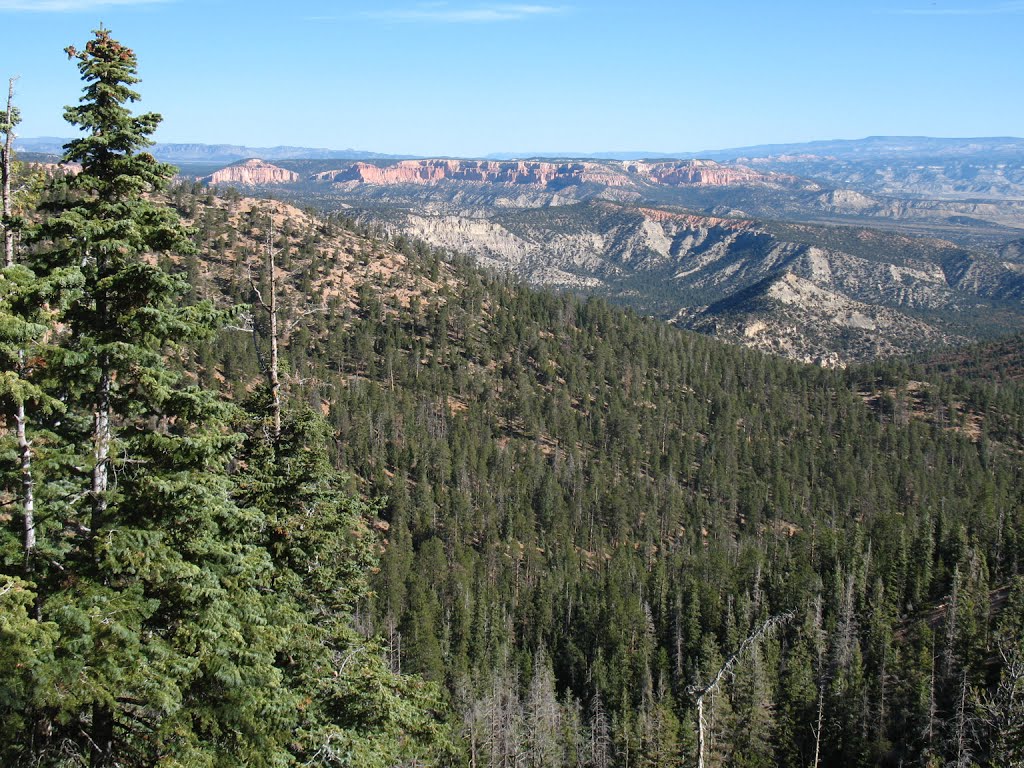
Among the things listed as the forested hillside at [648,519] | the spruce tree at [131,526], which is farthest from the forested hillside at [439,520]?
the forested hillside at [648,519]

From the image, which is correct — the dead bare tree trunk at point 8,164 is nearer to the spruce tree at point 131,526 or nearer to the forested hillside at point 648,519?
the spruce tree at point 131,526

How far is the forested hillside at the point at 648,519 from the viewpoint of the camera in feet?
187

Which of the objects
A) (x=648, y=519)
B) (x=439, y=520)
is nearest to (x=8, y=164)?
(x=439, y=520)

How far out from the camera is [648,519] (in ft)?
386

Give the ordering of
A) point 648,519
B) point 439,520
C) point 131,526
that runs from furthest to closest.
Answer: point 648,519, point 439,520, point 131,526

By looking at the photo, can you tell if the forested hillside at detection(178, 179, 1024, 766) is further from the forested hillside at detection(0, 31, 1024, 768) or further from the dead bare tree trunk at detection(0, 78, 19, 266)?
the dead bare tree trunk at detection(0, 78, 19, 266)

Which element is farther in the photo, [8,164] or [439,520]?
[439,520]

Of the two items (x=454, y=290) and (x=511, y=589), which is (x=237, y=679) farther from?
(x=454, y=290)

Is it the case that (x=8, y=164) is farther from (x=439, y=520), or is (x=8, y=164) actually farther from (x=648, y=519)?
(x=648, y=519)

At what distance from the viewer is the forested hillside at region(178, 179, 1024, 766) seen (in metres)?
57.0

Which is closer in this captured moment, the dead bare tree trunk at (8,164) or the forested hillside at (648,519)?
the dead bare tree trunk at (8,164)

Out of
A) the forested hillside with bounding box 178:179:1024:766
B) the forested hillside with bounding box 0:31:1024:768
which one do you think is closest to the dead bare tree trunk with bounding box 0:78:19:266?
the forested hillside with bounding box 0:31:1024:768

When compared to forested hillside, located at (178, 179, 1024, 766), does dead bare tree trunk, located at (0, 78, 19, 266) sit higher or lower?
higher

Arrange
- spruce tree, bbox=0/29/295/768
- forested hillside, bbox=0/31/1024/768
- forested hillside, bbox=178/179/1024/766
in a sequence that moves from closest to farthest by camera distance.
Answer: spruce tree, bbox=0/29/295/768, forested hillside, bbox=0/31/1024/768, forested hillside, bbox=178/179/1024/766
